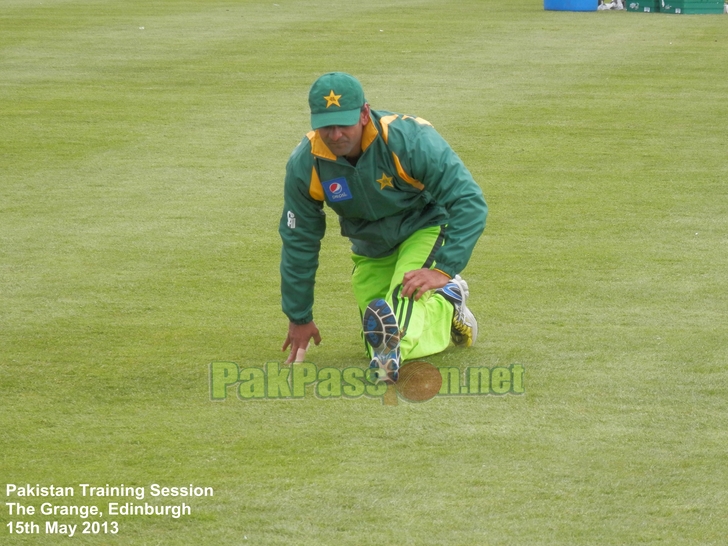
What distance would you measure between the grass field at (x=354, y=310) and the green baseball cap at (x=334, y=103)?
1204mm

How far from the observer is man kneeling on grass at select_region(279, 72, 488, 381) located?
5168 millimetres

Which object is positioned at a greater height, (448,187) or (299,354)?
(448,187)

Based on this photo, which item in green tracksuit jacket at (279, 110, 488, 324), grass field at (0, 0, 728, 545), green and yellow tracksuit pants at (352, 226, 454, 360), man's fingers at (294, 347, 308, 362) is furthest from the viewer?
man's fingers at (294, 347, 308, 362)

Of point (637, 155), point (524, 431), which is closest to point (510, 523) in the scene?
point (524, 431)

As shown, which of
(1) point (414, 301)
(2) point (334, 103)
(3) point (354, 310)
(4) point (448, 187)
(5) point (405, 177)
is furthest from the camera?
(3) point (354, 310)

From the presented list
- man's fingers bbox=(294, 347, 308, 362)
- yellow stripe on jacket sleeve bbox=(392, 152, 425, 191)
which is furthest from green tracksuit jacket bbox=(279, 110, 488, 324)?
man's fingers bbox=(294, 347, 308, 362)

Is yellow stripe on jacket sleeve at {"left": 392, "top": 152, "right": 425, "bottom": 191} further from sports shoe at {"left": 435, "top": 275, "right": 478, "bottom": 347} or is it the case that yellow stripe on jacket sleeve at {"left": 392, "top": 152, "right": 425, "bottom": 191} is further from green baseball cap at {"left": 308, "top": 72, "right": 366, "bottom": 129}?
sports shoe at {"left": 435, "top": 275, "right": 478, "bottom": 347}

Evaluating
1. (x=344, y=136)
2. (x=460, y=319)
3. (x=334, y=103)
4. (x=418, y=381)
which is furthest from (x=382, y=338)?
(x=334, y=103)

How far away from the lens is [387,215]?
567 centimetres

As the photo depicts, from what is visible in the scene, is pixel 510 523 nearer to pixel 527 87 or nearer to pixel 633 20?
pixel 527 87

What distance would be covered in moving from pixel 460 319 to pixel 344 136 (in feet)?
3.79

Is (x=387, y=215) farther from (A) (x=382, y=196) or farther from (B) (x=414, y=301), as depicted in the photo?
(B) (x=414, y=301)

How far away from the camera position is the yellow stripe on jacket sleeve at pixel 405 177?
5.35m

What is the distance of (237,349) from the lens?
599 centimetres
